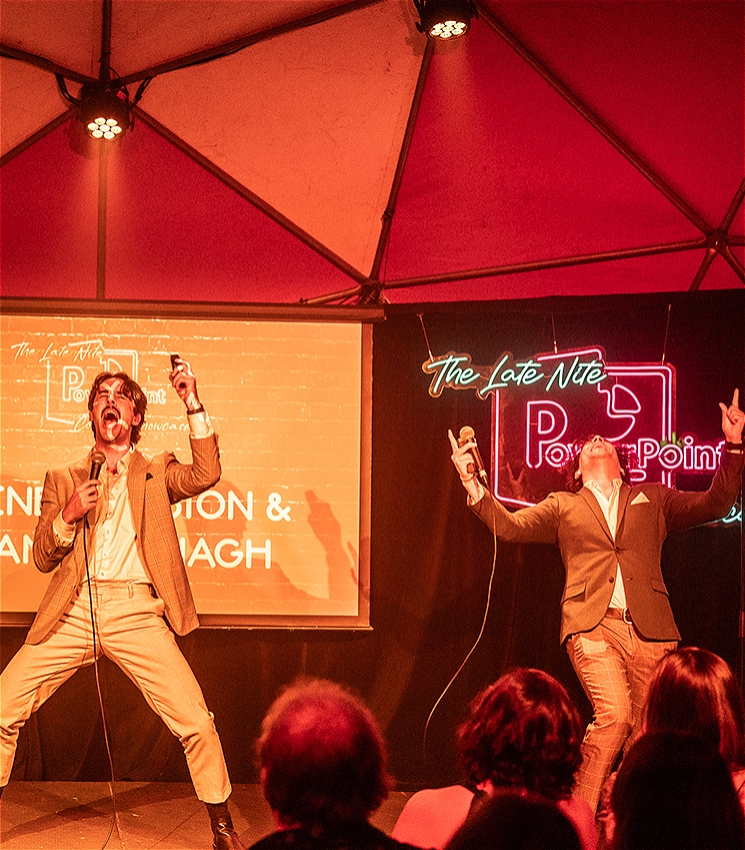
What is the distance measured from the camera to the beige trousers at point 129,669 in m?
4.54

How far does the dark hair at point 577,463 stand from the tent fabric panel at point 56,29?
3298mm

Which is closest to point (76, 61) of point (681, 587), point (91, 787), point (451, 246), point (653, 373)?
point (451, 246)

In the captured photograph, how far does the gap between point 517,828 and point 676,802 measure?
0.39 m

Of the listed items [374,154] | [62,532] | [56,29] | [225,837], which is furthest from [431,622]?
[56,29]

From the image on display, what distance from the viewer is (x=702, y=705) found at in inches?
103

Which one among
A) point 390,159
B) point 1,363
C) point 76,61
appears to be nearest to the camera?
point 76,61

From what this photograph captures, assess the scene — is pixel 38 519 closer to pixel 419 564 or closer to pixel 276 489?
pixel 276 489

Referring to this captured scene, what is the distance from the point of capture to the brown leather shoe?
4.44 metres

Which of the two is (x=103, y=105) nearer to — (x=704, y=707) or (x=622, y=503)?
(x=622, y=503)

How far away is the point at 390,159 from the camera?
5137 mm

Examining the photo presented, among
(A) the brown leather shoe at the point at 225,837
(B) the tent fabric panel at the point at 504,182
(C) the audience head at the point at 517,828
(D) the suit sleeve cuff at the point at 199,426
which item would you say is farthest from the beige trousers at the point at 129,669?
(C) the audience head at the point at 517,828

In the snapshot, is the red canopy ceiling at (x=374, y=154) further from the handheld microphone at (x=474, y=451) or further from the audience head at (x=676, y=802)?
the audience head at (x=676, y=802)

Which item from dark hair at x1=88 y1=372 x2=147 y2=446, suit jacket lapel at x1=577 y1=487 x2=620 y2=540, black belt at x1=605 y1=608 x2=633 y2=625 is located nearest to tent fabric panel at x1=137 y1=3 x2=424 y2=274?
dark hair at x1=88 y1=372 x2=147 y2=446

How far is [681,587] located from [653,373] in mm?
1249
